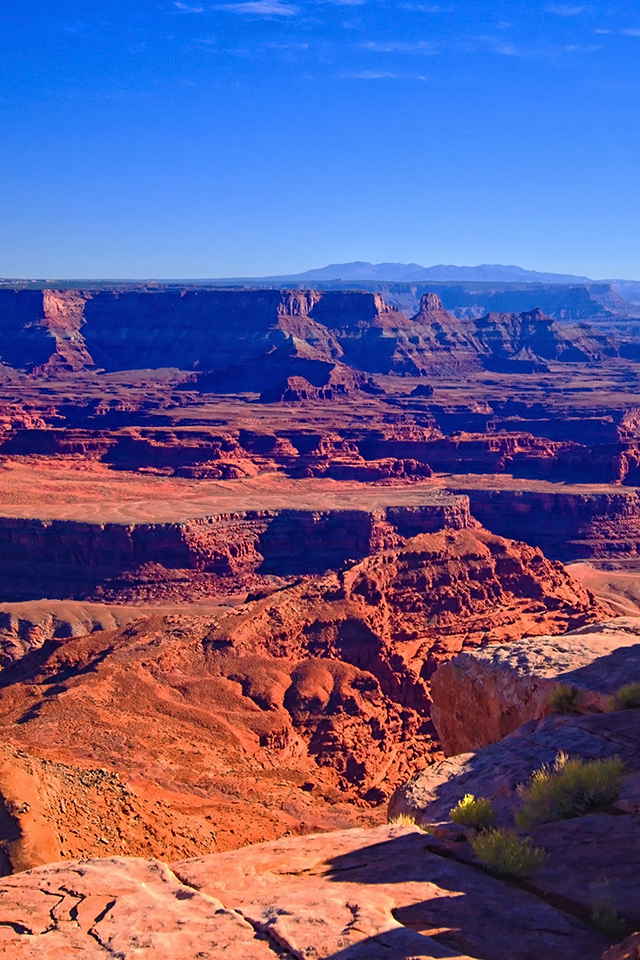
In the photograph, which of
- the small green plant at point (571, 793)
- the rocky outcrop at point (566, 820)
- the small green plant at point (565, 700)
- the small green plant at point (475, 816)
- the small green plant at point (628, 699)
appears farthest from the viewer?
the small green plant at point (565, 700)

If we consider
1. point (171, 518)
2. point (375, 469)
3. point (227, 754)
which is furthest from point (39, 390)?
point (227, 754)

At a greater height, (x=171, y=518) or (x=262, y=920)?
(x=262, y=920)

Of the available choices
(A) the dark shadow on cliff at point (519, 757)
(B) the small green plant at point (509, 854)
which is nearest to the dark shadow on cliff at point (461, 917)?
(B) the small green plant at point (509, 854)

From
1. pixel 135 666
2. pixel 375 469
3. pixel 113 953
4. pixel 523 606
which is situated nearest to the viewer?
pixel 113 953

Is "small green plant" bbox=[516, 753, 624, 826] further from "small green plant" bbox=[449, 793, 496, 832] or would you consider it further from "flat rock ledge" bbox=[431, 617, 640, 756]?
"flat rock ledge" bbox=[431, 617, 640, 756]

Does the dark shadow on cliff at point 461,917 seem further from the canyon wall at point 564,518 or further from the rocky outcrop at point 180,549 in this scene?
the canyon wall at point 564,518

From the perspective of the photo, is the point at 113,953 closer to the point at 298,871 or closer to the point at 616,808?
the point at 298,871

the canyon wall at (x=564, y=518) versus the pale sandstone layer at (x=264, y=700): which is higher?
the pale sandstone layer at (x=264, y=700)
